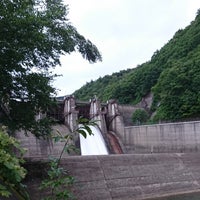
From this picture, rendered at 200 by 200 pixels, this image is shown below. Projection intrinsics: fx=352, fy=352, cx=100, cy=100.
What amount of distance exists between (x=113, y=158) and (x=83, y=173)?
2.37m

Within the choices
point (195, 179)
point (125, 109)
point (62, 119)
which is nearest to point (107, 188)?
point (195, 179)

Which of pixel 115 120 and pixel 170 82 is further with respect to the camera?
pixel 170 82

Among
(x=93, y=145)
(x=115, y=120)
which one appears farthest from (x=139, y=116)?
(x=93, y=145)

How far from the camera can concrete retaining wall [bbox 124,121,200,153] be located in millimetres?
23703

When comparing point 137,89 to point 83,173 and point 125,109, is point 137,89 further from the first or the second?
point 83,173

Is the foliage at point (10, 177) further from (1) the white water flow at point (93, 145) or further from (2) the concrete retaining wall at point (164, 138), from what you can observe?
(1) the white water flow at point (93, 145)

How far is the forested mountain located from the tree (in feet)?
57.0

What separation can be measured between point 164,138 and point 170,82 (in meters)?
7.19

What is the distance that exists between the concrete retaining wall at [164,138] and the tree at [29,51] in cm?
1228

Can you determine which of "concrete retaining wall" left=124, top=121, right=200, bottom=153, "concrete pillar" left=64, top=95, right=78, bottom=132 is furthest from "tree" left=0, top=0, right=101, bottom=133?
"concrete pillar" left=64, top=95, right=78, bottom=132

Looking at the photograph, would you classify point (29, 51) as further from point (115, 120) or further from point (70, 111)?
point (115, 120)

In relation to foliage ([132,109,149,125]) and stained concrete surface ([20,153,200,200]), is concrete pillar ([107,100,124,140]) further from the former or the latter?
stained concrete surface ([20,153,200,200])

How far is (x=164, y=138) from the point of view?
85.2ft

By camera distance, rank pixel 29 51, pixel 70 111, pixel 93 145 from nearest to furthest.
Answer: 1. pixel 29 51
2. pixel 93 145
3. pixel 70 111
